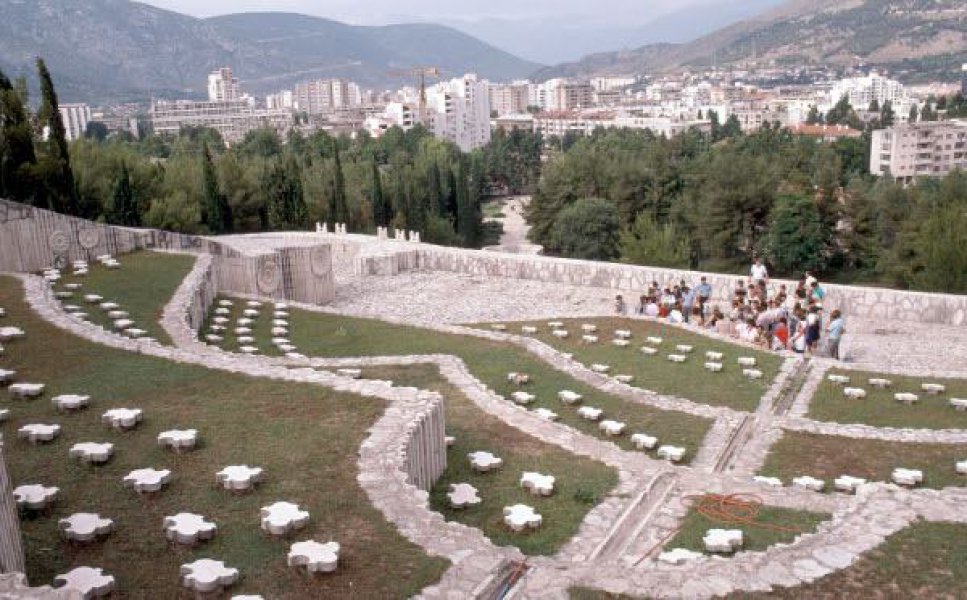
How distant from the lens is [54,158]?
27.1 m

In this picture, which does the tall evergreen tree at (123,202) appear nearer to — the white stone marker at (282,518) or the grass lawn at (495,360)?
the grass lawn at (495,360)

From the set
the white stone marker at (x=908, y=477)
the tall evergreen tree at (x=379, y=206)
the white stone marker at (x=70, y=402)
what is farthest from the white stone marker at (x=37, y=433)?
the tall evergreen tree at (x=379, y=206)

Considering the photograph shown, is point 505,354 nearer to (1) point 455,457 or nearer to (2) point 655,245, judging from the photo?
(1) point 455,457

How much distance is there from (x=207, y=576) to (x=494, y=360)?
8.88 m

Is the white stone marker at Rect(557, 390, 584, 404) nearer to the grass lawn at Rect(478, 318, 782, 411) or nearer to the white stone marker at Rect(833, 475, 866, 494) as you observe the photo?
the grass lawn at Rect(478, 318, 782, 411)

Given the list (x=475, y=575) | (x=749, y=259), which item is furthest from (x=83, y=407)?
(x=749, y=259)

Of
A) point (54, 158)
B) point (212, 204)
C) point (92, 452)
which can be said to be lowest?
point (92, 452)

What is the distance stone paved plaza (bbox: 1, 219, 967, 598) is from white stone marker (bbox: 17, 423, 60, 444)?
8.59 ft

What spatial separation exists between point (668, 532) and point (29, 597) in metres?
5.68

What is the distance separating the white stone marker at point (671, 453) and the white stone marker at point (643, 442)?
0.88 feet

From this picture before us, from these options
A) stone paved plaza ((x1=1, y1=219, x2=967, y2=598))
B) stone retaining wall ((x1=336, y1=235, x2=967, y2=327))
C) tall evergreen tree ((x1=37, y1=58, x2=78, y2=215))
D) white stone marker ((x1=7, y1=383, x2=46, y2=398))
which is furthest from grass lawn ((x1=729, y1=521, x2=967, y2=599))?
tall evergreen tree ((x1=37, y1=58, x2=78, y2=215))

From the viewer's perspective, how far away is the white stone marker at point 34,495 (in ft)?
24.3

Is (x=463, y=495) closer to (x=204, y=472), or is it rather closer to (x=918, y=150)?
(x=204, y=472)

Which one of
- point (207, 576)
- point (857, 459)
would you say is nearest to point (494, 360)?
point (857, 459)
